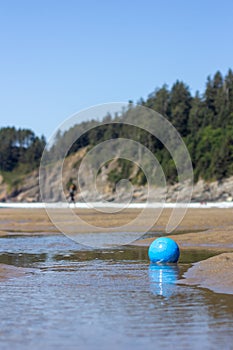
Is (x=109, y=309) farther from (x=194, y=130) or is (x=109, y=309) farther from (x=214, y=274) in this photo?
(x=194, y=130)

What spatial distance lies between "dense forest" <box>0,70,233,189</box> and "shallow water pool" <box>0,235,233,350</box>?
79279mm

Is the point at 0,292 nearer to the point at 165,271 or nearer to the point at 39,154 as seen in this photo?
the point at 165,271

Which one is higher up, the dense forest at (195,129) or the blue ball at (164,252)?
the dense forest at (195,129)

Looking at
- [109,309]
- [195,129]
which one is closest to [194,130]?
[195,129]

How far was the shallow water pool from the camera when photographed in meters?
9.17

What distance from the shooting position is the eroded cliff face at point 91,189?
105m

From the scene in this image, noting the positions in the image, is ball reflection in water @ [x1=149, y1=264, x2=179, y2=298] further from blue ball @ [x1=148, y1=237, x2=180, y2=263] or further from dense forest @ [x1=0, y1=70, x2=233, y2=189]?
dense forest @ [x1=0, y1=70, x2=233, y2=189]

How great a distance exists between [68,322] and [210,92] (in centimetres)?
14250

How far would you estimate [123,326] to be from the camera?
10.1 metres

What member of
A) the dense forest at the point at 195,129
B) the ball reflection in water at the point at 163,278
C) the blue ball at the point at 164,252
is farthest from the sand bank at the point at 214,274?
the dense forest at the point at 195,129

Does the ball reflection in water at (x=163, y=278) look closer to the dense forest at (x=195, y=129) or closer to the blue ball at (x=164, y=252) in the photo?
the blue ball at (x=164, y=252)

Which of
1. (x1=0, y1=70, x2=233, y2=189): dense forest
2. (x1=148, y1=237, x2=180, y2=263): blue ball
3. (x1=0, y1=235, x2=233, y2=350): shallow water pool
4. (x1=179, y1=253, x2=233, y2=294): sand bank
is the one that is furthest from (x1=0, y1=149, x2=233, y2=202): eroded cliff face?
(x1=0, y1=235, x2=233, y2=350): shallow water pool

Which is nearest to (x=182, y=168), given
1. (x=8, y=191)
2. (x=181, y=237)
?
(x=8, y=191)

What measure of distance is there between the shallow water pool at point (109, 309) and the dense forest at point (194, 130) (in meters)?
79.3
